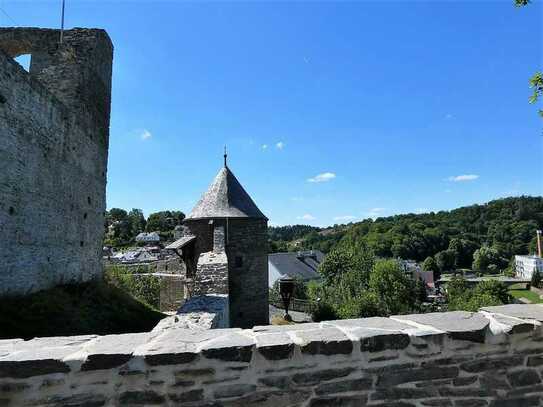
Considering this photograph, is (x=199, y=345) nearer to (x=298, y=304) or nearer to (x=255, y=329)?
(x=255, y=329)

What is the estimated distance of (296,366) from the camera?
8.07 ft

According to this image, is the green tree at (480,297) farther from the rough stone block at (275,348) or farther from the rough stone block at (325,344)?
the rough stone block at (275,348)

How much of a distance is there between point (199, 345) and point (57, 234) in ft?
28.3

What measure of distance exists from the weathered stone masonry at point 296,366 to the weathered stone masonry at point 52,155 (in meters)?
6.25

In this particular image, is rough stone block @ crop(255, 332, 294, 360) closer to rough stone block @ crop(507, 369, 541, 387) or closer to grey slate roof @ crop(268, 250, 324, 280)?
rough stone block @ crop(507, 369, 541, 387)

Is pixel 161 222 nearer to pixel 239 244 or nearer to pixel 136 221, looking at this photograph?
pixel 136 221

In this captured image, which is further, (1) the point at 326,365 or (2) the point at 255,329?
(2) the point at 255,329

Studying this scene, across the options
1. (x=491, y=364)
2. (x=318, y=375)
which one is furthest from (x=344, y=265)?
(x=318, y=375)

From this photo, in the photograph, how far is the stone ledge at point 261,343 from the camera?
7.43ft

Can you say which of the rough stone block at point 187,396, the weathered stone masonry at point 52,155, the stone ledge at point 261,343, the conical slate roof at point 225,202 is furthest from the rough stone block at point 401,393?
the conical slate roof at point 225,202

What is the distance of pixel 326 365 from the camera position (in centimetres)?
251

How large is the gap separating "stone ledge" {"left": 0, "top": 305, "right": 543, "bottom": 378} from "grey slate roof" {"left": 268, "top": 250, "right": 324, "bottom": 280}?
1930 inches

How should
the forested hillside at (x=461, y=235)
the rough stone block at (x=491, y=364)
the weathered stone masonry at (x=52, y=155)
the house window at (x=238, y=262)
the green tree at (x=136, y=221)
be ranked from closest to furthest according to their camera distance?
the rough stone block at (x=491, y=364), the weathered stone masonry at (x=52, y=155), the house window at (x=238, y=262), the forested hillside at (x=461, y=235), the green tree at (x=136, y=221)

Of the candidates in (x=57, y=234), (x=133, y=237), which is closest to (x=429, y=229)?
(x=133, y=237)
